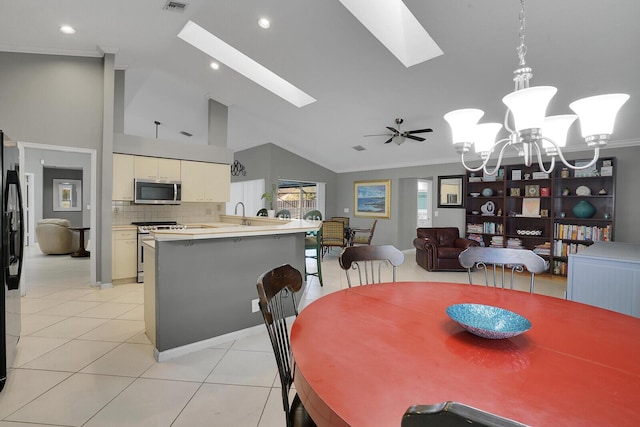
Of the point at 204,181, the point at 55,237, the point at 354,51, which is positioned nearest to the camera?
the point at 354,51

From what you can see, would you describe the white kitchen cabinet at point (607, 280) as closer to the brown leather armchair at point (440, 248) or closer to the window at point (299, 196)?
the brown leather armchair at point (440, 248)

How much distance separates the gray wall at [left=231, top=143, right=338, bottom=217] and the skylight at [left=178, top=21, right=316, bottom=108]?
8.79ft

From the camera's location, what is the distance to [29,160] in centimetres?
762

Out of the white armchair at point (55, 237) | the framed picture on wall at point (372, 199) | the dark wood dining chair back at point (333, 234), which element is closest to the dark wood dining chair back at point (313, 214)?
the dark wood dining chair back at point (333, 234)

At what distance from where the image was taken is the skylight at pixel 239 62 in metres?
4.18

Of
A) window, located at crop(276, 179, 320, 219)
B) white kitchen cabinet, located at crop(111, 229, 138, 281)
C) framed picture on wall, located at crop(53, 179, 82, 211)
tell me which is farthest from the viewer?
window, located at crop(276, 179, 320, 219)

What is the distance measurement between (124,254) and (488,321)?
491 centimetres

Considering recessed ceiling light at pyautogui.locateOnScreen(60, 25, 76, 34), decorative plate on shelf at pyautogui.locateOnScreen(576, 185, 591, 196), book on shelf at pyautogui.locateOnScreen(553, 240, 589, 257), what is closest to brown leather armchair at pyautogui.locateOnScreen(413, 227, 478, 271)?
book on shelf at pyautogui.locateOnScreen(553, 240, 589, 257)

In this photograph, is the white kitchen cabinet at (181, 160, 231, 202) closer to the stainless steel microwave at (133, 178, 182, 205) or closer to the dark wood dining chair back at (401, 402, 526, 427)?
the stainless steel microwave at (133, 178, 182, 205)

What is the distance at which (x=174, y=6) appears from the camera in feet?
10.9

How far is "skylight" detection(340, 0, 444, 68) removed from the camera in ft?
10.9

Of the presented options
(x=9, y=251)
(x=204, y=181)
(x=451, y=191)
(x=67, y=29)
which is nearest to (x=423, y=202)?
(x=451, y=191)

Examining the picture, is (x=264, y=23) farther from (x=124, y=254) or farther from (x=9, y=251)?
(x=124, y=254)

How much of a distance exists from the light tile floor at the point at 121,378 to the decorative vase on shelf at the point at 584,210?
5.44 meters
